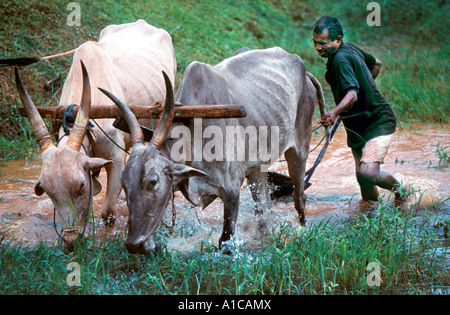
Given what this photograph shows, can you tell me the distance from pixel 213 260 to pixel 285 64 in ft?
7.13

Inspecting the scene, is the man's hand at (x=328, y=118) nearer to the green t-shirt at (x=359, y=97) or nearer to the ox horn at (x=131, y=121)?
the green t-shirt at (x=359, y=97)

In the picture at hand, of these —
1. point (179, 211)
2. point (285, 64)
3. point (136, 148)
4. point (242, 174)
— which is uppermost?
point (285, 64)

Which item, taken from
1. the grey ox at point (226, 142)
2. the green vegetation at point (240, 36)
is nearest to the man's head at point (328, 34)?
the grey ox at point (226, 142)

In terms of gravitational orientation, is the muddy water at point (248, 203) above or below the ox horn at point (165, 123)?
below

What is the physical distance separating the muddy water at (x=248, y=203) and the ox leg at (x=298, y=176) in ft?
0.57

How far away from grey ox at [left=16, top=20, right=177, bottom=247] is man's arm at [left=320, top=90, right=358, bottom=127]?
172 centimetres

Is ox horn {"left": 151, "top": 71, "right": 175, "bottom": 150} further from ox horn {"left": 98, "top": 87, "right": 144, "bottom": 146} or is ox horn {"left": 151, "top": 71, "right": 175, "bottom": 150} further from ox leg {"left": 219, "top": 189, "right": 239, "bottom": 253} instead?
ox leg {"left": 219, "top": 189, "right": 239, "bottom": 253}

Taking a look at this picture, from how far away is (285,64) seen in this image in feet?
16.6

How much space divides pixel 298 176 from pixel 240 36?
7.63 metres

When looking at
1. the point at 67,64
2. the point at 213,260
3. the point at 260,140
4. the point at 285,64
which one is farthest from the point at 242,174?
the point at 67,64

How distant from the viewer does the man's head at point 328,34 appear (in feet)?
15.2

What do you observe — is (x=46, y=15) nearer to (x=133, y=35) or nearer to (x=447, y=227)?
(x=133, y=35)

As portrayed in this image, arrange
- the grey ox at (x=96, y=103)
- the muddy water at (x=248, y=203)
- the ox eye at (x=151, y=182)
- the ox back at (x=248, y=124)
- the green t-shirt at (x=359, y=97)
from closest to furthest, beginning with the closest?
1. the ox eye at (x=151, y=182)
2. the grey ox at (x=96, y=103)
3. the ox back at (x=248, y=124)
4. the green t-shirt at (x=359, y=97)
5. the muddy water at (x=248, y=203)

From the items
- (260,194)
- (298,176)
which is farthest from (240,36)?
(298,176)
